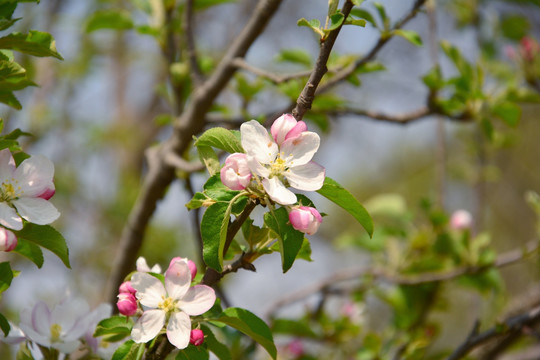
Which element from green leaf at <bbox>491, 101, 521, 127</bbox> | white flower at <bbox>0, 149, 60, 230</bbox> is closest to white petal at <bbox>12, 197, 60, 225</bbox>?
white flower at <bbox>0, 149, 60, 230</bbox>

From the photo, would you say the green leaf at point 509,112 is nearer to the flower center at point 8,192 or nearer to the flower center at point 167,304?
the flower center at point 167,304

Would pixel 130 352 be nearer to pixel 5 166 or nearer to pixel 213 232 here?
pixel 213 232

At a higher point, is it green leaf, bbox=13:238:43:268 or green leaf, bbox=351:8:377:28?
green leaf, bbox=351:8:377:28

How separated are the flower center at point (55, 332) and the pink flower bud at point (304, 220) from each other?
0.49m

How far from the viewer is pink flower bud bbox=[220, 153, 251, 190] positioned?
27.9 inches

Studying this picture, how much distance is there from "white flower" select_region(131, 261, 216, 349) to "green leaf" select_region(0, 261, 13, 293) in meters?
0.18

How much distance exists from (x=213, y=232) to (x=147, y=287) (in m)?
0.17

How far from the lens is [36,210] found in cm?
79

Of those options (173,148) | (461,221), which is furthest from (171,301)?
(461,221)

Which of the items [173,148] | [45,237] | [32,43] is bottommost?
[173,148]

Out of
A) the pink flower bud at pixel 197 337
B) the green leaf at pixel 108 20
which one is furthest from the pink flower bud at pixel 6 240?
the green leaf at pixel 108 20

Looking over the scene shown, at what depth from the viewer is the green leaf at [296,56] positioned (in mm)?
1675

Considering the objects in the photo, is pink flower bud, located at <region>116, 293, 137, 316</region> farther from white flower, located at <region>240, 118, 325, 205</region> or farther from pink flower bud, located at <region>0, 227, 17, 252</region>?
white flower, located at <region>240, 118, 325, 205</region>

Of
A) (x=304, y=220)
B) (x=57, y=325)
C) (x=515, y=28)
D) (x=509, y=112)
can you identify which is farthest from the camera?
(x=515, y=28)
